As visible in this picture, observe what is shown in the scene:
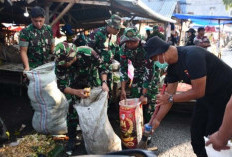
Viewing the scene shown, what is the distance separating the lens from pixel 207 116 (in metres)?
2.51

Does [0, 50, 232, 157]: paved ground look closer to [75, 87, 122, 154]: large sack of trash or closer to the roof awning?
A: [75, 87, 122, 154]: large sack of trash

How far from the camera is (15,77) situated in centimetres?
565

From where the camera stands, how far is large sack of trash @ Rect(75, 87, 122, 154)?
281 cm

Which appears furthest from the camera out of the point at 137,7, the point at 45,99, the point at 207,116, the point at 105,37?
the point at 137,7

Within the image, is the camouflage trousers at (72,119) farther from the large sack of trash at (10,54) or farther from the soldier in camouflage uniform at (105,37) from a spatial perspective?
the large sack of trash at (10,54)

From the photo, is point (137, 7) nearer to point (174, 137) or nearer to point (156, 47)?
point (174, 137)

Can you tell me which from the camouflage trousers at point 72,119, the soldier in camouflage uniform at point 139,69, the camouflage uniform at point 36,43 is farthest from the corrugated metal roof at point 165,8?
the camouflage trousers at point 72,119

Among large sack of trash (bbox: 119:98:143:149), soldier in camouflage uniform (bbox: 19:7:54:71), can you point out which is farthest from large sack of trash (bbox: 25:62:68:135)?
large sack of trash (bbox: 119:98:143:149)

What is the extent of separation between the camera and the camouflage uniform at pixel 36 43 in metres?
3.71

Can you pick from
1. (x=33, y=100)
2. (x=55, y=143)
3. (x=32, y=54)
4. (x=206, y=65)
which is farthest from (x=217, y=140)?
(x=32, y=54)

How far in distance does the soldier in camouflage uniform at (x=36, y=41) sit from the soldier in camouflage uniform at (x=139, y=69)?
1.37 m

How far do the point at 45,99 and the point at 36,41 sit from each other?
3.38 ft

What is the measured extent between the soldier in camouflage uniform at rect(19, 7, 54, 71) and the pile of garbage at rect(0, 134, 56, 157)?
3.72 feet

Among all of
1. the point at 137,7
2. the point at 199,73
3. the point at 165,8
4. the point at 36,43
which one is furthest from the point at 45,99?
the point at 165,8
